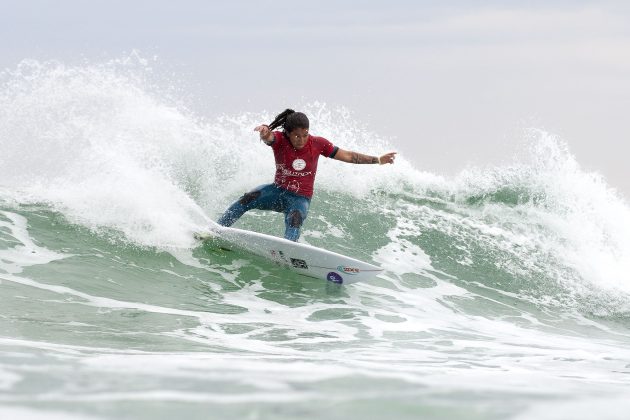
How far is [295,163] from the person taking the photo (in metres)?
8.04

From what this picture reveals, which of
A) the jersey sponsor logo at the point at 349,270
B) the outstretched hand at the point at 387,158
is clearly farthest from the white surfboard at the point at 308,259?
the outstretched hand at the point at 387,158

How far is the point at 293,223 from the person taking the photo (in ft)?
26.3

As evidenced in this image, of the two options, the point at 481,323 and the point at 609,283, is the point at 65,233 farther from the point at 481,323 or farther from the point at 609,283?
the point at 609,283

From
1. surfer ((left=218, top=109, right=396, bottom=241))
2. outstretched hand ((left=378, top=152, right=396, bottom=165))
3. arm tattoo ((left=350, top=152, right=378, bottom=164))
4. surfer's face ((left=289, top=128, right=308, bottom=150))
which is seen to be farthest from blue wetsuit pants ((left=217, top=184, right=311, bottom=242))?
outstretched hand ((left=378, top=152, right=396, bottom=165))

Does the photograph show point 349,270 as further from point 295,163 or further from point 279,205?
point 295,163

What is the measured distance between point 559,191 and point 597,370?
32.3 ft

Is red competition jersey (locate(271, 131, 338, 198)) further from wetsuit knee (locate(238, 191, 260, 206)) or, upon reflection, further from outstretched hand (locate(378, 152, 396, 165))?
outstretched hand (locate(378, 152, 396, 165))

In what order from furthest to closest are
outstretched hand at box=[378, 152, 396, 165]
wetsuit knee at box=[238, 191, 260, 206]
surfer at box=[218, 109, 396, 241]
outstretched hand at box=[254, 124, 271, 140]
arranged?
wetsuit knee at box=[238, 191, 260, 206]
outstretched hand at box=[378, 152, 396, 165]
surfer at box=[218, 109, 396, 241]
outstretched hand at box=[254, 124, 271, 140]

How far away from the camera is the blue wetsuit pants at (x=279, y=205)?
8.04 m

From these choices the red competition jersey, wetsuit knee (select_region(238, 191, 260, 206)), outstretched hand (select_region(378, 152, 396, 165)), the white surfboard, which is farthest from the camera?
wetsuit knee (select_region(238, 191, 260, 206))

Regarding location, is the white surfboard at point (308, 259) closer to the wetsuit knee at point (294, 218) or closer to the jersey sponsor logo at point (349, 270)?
the jersey sponsor logo at point (349, 270)

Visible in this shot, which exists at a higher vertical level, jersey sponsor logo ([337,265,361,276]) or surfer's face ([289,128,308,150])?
surfer's face ([289,128,308,150])

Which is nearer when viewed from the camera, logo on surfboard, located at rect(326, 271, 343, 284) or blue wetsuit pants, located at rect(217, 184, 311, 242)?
logo on surfboard, located at rect(326, 271, 343, 284)

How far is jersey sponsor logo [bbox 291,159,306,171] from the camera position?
316 inches
